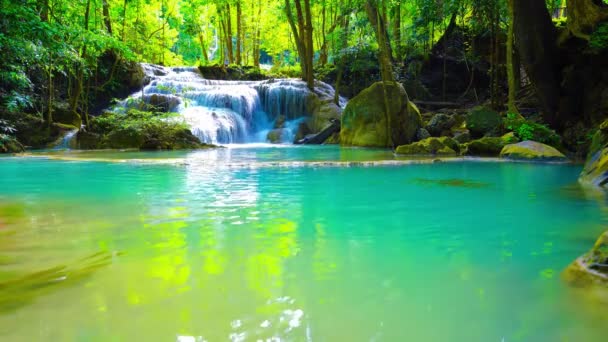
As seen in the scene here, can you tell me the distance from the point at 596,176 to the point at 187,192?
552 centimetres

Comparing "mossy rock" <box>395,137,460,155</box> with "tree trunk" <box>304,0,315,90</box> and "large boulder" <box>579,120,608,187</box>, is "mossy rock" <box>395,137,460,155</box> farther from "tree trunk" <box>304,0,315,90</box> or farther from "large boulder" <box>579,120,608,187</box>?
"tree trunk" <box>304,0,315,90</box>

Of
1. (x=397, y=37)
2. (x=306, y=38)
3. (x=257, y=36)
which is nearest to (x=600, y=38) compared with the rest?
(x=306, y=38)

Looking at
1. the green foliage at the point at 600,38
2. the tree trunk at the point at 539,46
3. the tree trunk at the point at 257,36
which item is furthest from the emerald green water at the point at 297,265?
the tree trunk at the point at 257,36

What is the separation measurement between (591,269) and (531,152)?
8413 millimetres

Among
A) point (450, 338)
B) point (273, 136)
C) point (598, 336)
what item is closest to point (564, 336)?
point (598, 336)

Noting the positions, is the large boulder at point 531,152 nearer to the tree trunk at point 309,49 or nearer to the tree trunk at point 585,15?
the tree trunk at point 585,15

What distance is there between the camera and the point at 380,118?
16328 mm

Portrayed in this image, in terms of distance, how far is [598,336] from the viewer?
1.70m

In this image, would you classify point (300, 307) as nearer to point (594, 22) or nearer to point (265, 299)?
point (265, 299)

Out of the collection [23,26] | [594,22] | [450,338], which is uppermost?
[594,22]

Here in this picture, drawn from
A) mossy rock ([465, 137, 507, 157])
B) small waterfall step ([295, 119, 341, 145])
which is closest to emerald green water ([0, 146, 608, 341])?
mossy rock ([465, 137, 507, 157])

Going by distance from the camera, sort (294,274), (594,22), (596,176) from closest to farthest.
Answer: (294,274), (596,176), (594,22)

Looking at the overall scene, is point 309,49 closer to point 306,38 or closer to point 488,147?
point 306,38

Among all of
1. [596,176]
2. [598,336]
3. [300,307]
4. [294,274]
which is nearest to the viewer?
[598,336]
